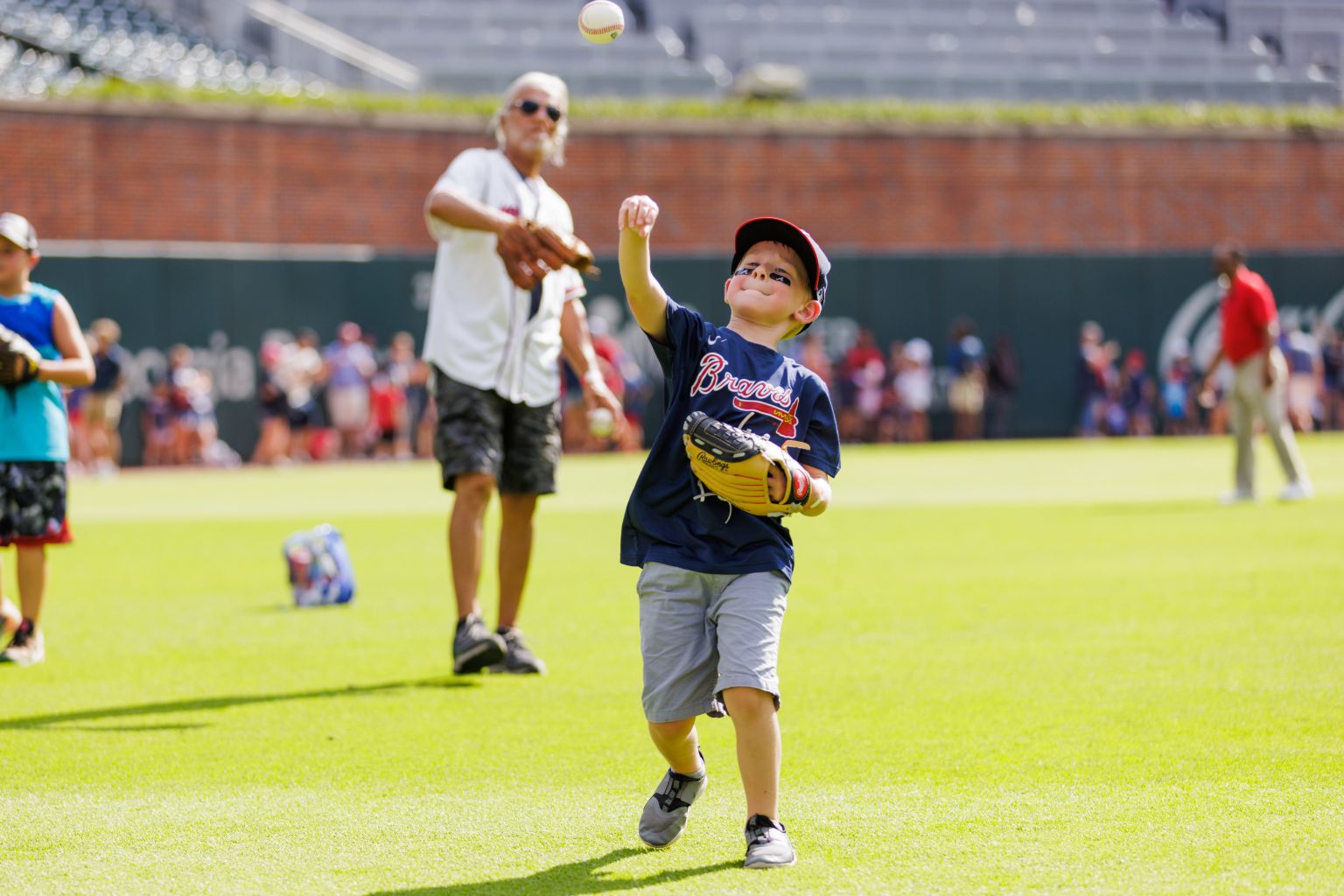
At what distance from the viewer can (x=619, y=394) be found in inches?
1014

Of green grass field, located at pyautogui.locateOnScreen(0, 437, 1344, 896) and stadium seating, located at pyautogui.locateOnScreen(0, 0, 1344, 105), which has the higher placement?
stadium seating, located at pyautogui.locateOnScreen(0, 0, 1344, 105)

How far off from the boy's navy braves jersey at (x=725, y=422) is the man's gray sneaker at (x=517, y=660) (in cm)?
252

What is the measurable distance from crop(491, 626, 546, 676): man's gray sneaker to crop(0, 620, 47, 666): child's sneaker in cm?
209

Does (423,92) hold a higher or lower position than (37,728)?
higher

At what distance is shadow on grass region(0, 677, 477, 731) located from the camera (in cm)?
604

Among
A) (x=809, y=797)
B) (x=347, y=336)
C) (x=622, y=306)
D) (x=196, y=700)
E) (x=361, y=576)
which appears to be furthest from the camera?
(x=622, y=306)

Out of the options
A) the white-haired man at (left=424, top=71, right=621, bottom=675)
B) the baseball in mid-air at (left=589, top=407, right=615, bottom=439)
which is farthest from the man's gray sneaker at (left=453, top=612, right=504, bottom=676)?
the baseball in mid-air at (left=589, top=407, right=615, bottom=439)

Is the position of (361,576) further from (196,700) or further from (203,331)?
(203,331)

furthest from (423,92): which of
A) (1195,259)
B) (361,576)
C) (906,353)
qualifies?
(361,576)

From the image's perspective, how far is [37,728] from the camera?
5.97 meters

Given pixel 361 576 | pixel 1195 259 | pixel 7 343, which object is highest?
pixel 1195 259

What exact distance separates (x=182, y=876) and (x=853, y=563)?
721 cm

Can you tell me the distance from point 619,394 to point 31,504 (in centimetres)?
1857

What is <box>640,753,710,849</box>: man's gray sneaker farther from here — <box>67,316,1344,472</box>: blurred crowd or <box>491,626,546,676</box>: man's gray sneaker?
<box>67,316,1344,472</box>: blurred crowd
